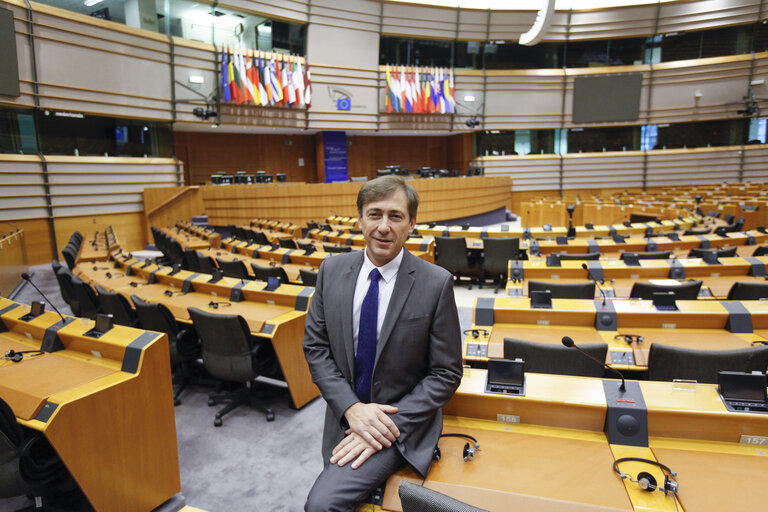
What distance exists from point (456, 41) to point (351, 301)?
1789 centimetres

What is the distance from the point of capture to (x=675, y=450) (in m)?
1.68

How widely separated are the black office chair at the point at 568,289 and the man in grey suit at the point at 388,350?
2216 mm

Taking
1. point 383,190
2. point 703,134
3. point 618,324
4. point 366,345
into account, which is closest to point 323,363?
point 366,345

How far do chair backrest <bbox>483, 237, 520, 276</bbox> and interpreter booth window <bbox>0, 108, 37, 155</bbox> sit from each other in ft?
34.2

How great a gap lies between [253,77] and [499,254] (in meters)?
10.4

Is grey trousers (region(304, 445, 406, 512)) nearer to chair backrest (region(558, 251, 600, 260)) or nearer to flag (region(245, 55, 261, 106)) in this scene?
chair backrest (region(558, 251, 600, 260))

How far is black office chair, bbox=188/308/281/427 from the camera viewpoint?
132 inches

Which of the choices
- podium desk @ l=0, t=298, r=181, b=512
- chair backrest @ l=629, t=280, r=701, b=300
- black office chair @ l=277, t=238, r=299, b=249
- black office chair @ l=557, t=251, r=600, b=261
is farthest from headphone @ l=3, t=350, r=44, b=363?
black office chair @ l=557, t=251, r=600, b=261

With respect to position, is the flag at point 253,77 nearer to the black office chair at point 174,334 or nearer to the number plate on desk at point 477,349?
the black office chair at point 174,334

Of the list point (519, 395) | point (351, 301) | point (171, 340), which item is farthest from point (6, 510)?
point (519, 395)

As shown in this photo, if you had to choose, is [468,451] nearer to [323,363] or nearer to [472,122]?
[323,363]

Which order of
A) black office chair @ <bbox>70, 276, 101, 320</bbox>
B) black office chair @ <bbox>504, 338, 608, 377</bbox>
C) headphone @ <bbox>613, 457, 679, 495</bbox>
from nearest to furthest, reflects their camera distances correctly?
headphone @ <bbox>613, 457, 679, 495</bbox>, black office chair @ <bbox>504, 338, 608, 377</bbox>, black office chair @ <bbox>70, 276, 101, 320</bbox>

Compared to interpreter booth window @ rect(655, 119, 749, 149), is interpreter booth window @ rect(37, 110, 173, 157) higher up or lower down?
lower down

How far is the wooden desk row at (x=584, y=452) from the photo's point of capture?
146 cm
